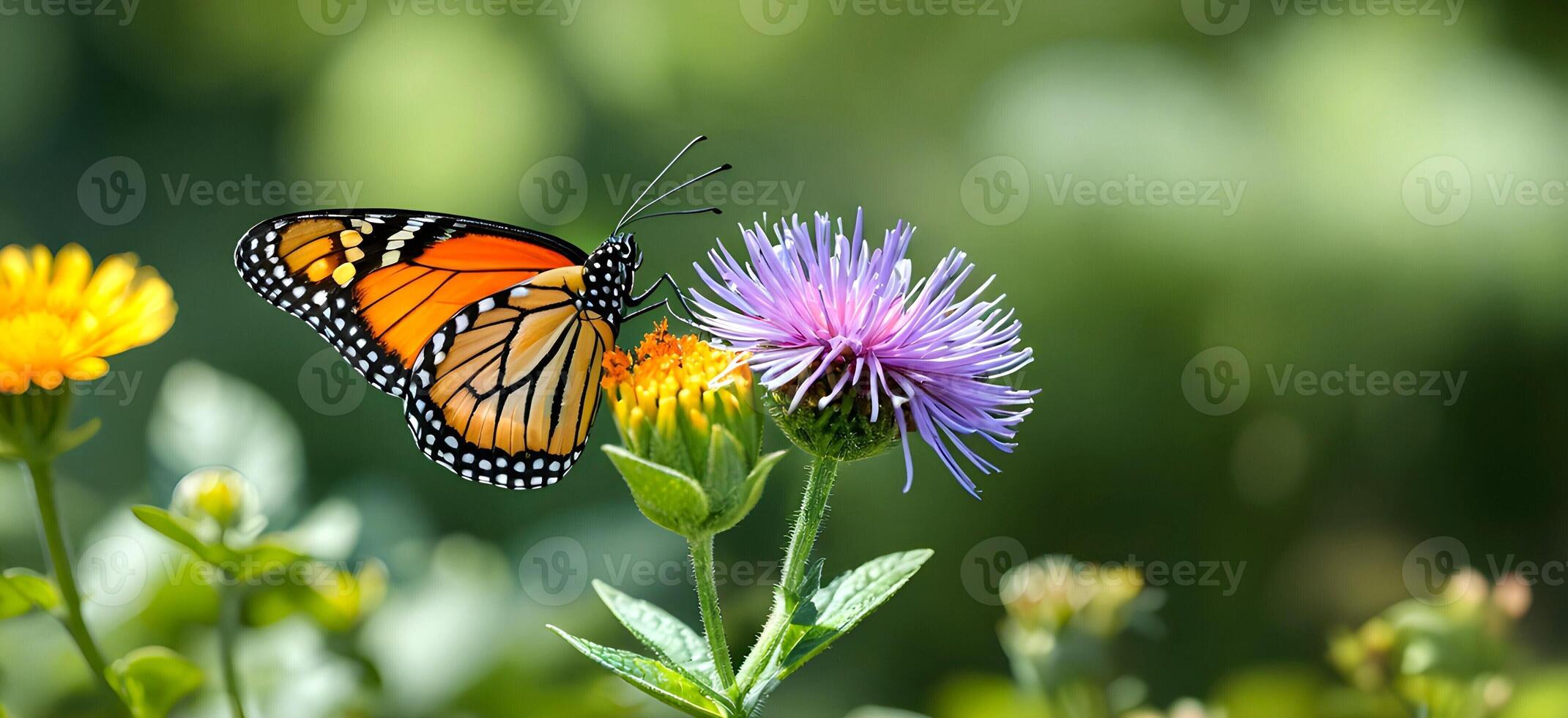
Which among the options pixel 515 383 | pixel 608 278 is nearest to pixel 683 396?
pixel 608 278

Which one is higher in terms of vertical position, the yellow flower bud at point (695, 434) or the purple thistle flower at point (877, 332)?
the purple thistle flower at point (877, 332)

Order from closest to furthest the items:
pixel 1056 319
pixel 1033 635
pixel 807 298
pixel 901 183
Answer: pixel 807 298
pixel 1033 635
pixel 1056 319
pixel 901 183

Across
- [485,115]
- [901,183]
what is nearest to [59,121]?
[485,115]

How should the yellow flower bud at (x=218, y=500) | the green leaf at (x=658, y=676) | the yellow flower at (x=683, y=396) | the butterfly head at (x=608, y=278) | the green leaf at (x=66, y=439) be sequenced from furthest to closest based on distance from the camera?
the butterfly head at (x=608, y=278)
the yellow flower bud at (x=218, y=500)
the green leaf at (x=66, y=439)
the yellow flower at (x=683, y=396)
the green leaf at (x=658, y=676)

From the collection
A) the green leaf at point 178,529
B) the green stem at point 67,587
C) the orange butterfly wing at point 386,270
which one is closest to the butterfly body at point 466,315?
the orange butterfly wing at point 386,270

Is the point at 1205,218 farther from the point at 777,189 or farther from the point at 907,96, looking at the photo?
the point at 777,189

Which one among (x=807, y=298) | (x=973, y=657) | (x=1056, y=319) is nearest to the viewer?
(x=807, y=298)

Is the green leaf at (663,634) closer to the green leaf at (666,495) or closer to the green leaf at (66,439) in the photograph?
the green leaf at (666,495)
